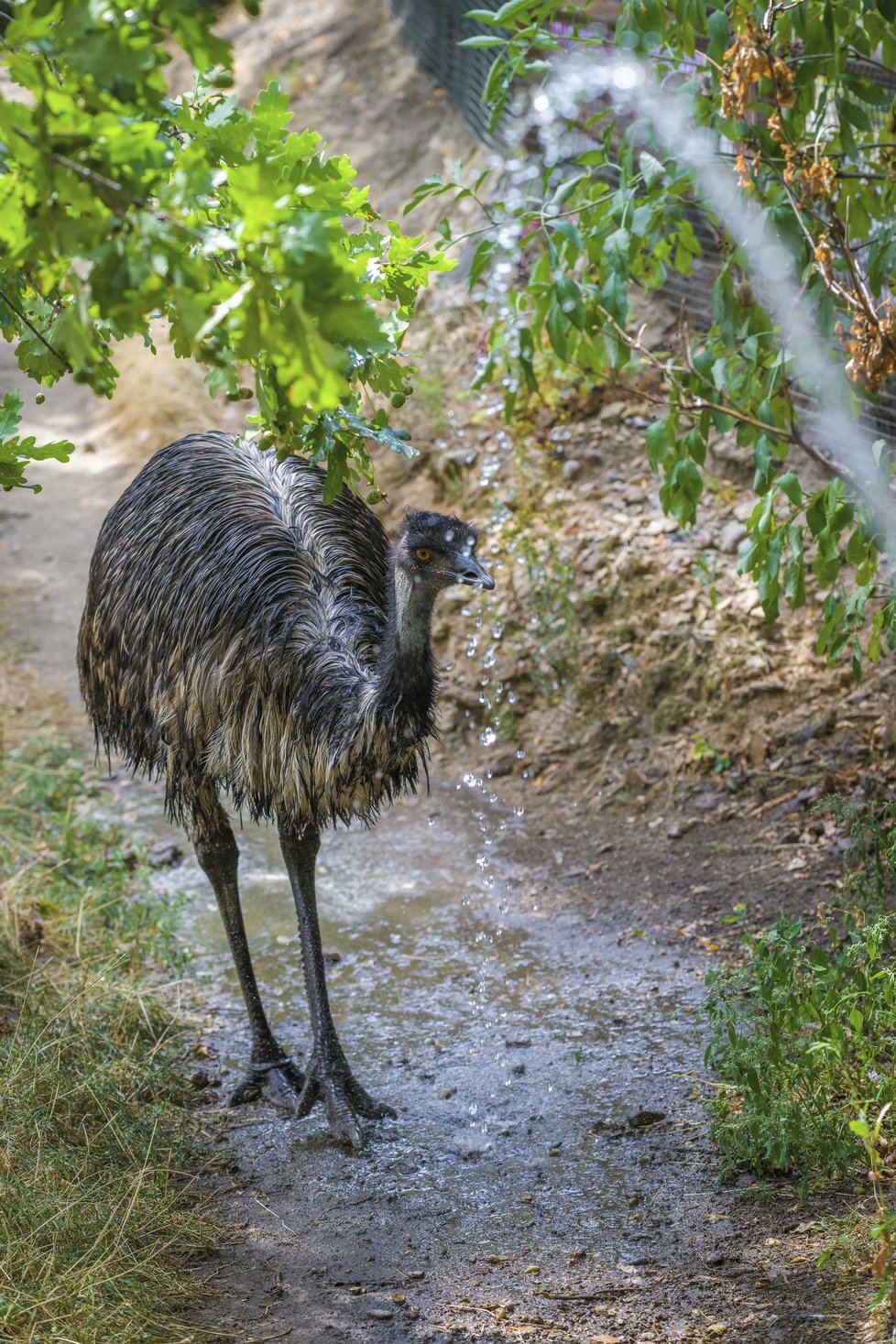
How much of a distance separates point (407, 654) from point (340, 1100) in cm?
145

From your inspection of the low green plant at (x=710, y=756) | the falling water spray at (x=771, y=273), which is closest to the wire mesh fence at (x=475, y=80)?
the falling water spray at (x=771, y=273)

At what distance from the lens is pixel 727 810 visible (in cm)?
592

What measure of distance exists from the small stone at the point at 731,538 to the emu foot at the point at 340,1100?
3.35 meters

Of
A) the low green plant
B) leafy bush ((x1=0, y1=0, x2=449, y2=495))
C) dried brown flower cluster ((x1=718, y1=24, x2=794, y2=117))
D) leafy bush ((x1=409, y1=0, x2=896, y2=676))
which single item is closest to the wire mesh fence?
leafy bush ((x1=409, y1=0, x2=896, y2=676))

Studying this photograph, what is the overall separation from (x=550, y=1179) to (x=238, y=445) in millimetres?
2621

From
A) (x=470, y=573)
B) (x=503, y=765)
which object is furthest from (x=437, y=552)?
(x=503, y=765)

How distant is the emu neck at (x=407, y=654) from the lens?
4.11 metres

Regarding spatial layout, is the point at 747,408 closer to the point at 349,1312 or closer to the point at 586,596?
the point at 586,596

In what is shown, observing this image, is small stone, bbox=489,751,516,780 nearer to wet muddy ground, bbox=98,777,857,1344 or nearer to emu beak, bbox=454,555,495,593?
wet muddy ground, bbox=98,777,857,1344

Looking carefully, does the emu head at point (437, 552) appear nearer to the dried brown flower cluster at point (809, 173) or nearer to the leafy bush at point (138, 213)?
the dried brown flower cluster at point (809, 173)

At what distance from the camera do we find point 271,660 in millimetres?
4391

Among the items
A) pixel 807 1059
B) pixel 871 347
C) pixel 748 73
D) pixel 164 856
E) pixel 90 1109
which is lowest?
pixel 90 1109

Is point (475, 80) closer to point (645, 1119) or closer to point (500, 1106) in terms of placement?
point (500, 1106)

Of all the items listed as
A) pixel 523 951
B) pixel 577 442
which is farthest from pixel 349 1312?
pixel 577 442
